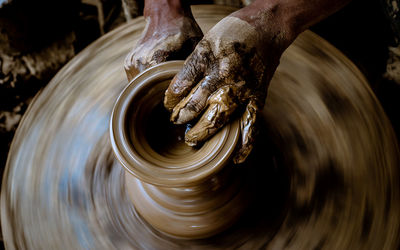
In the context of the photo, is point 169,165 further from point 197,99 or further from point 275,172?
point 275,172

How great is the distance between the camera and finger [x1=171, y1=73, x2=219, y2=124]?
117cm

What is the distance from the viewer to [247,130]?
1.09 m

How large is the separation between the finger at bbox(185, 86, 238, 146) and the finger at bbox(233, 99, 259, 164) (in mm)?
44

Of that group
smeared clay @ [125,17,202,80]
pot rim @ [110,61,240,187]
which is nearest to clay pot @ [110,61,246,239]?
pot rim @ [110,61,240,187]

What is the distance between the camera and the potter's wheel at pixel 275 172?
1.39 metres

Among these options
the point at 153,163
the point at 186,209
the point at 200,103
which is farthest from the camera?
the point at 186,209

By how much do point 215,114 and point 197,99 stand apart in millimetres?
117

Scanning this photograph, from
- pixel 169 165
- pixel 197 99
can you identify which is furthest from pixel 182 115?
pixel 169 165

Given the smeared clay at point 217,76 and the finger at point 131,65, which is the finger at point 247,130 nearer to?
the smeared clay at point 217,76

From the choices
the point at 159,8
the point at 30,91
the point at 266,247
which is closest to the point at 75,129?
the point at 159,8

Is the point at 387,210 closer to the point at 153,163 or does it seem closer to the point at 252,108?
the point at 252,108

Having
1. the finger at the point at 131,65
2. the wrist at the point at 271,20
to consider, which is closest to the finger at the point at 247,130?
the wrist at the point at 271,20

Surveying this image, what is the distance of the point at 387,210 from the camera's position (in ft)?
4.66

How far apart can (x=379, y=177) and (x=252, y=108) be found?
691 mm
